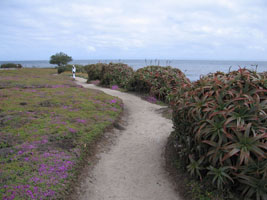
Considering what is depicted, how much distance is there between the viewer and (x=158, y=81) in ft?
45.7

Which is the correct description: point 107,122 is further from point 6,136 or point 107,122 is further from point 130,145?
point 6,136

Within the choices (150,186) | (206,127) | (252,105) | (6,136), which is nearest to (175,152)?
(150,186)

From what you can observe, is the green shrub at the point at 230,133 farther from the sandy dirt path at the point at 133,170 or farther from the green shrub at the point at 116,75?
the green shrub at the point at 116,75

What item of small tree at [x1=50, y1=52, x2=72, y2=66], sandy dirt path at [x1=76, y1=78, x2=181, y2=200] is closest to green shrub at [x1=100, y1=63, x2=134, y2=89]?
sandy dirt path at [x1=76, y1=78, x2=181, y2=200]

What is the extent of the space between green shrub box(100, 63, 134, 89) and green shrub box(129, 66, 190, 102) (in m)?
2.92

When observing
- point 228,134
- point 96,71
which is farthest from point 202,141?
point 96,71

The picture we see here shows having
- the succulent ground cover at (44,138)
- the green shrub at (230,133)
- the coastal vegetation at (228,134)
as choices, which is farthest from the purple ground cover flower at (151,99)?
the green shrub at (230,133)

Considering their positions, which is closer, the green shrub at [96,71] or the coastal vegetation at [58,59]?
the green shrub at [96,71]

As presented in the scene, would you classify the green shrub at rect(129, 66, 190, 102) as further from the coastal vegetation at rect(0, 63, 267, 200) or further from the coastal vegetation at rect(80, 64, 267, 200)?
the coastal vegetation at rect(80, 64, 267, 200)

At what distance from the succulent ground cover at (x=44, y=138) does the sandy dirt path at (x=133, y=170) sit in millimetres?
564

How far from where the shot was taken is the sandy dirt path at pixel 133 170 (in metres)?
4.44

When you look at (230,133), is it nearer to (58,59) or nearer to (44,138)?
(44,138)

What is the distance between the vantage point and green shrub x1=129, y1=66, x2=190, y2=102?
43.7 feet

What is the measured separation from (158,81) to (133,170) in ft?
30.0
